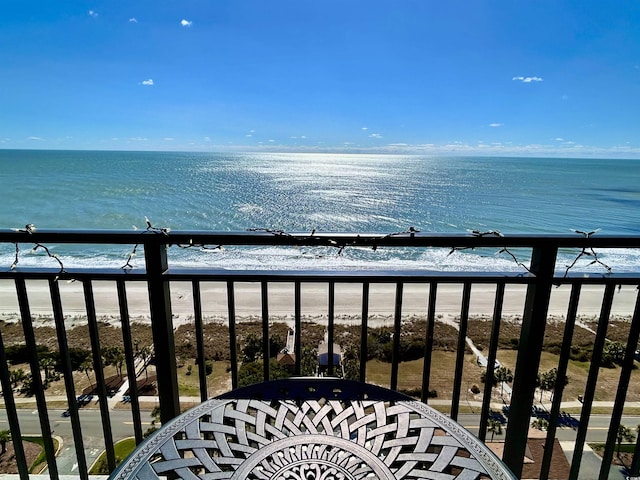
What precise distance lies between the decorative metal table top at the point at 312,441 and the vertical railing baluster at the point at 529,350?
1.78 feet

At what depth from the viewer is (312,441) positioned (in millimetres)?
912

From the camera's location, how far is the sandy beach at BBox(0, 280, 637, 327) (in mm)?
15508

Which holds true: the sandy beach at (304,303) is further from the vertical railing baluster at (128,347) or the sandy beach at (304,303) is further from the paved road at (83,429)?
the vertical railing baluster at (128,347)

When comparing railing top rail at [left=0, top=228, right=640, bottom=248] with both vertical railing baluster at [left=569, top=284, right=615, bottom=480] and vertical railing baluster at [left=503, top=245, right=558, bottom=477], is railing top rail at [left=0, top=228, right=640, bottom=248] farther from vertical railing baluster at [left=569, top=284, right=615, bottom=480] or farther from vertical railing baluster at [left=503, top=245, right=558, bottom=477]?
vertical railing baluster at [left=569, top=284, right=615, bottom=480]

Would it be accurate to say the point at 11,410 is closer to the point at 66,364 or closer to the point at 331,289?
the point at 66,364

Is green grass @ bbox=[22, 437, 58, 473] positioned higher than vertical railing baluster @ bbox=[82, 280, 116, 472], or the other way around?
vertical railing baluster @ bbox=[82, 280, 116, 472]

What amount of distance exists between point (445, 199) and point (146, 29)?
104ft

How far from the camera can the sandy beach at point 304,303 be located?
15.5m

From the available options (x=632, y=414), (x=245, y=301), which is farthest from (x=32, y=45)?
(x=632, y=414)

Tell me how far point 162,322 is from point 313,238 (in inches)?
26.0

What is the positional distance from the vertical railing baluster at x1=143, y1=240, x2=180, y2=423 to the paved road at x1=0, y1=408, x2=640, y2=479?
8.72 m

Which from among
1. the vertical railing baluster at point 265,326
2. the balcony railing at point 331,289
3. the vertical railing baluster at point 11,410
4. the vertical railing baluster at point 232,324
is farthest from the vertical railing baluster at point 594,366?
the vertical railing baluster at point 11,410

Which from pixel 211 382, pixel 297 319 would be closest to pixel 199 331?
pixel 297 319

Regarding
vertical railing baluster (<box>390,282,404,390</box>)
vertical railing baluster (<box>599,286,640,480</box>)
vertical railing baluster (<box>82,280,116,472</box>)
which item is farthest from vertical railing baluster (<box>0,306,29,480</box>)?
vertical railing baluster (<box>599,286,640,480</box>)
